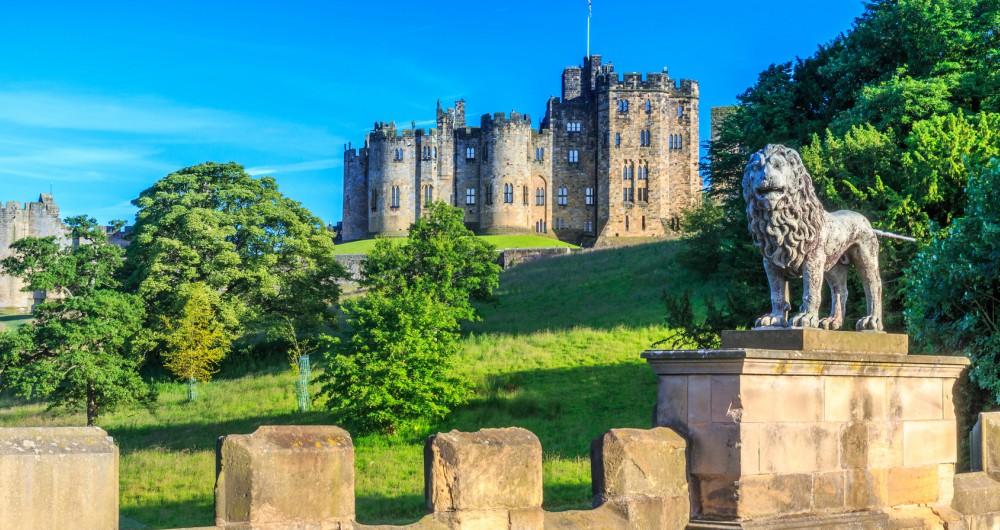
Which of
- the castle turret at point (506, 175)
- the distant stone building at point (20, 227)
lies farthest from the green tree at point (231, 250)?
the distant stone building at point (20, 227)

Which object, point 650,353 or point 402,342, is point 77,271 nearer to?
point 402,342

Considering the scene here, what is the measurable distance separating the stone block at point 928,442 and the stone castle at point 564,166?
92573 millimetres

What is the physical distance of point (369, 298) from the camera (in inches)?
1539

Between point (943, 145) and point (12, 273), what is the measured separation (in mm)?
31004

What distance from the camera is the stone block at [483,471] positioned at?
7.06m

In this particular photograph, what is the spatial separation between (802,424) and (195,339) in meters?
43.6

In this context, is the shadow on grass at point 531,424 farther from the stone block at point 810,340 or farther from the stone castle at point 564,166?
the stone castle at point 564,166

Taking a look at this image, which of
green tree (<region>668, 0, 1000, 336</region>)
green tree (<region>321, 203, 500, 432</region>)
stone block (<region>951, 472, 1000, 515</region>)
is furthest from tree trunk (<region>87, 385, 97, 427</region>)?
stone block (<region>951, 472, 1000, 515</region>)

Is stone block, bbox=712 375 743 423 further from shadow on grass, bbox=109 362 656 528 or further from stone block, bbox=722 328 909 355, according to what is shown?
shadow on grass, bbox=109 362 656 528

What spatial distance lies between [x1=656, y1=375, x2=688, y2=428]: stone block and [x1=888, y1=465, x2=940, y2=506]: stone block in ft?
6.77

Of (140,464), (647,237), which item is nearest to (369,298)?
(140,464)

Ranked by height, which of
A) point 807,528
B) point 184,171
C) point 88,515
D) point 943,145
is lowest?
point 807,528

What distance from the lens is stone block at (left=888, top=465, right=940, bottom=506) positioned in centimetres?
946

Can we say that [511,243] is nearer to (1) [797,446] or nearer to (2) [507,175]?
(2) [507,175]
